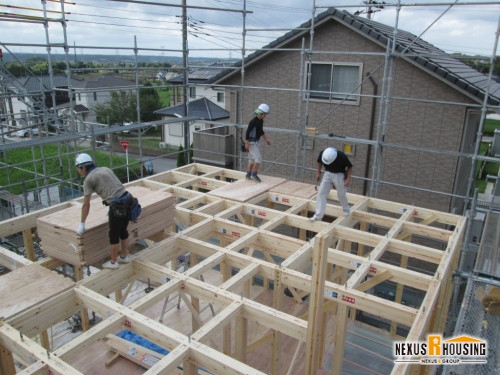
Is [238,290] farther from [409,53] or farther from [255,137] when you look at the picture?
[409,53]

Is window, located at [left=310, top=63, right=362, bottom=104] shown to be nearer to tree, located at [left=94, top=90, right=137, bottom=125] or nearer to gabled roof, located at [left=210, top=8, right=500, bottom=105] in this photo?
gabled roof, located at [left=210, top=8, right=500, bottom=105]

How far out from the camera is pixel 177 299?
7.97m

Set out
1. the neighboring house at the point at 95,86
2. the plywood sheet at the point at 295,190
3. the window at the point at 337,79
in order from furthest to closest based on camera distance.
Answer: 1. the neighboring house at the point at 95,86
2. the window at the point at 337,79
3. the plywood sheet at the point at 295,190

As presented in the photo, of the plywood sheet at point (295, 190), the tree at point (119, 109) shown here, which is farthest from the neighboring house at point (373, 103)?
the tree at point (119, 109)

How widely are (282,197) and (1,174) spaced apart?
60.1ft

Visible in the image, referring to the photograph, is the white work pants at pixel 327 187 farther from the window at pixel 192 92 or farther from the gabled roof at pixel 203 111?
the window at pixel 192 92

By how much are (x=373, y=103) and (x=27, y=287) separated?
8.98 metres

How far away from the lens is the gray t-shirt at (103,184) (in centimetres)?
484

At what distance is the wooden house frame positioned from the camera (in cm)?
384

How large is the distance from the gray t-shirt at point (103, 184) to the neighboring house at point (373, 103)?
5.00 m

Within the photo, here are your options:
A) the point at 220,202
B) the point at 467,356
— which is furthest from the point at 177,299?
the point at 467,356

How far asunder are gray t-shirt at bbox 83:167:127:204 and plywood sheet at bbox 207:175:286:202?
2.97m

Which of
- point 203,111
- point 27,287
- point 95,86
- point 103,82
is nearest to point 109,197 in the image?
point 27,287

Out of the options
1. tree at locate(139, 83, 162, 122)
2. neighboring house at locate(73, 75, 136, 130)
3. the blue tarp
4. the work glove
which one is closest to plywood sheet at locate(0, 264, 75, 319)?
the work glove
